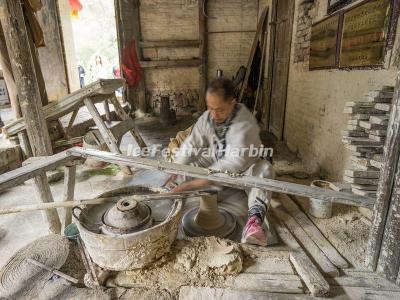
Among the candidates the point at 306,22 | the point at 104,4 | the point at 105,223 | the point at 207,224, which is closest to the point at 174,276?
the point at 105,223

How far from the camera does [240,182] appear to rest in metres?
1.97

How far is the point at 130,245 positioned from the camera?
1703 mm

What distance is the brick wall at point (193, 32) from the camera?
8.80 metres

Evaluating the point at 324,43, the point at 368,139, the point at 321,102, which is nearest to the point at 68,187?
the point at 368,139

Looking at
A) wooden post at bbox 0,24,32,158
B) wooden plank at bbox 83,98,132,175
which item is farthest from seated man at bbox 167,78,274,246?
wooden post at bbox 0,24,32,158

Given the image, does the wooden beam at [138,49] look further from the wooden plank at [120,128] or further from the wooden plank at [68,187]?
the wooden plank at [68,187]

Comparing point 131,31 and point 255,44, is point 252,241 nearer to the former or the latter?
point 255,44

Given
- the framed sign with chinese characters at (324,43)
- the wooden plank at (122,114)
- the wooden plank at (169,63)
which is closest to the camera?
the framed sign with chinese characters at (324,43)

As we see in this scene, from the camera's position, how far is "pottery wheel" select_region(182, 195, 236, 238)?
102 inches

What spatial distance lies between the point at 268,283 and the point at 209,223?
88 centimetres

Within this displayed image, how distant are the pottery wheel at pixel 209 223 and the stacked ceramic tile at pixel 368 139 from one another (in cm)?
129

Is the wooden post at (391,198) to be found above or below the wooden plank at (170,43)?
below

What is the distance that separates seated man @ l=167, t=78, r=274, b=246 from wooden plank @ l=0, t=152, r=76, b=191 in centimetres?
109

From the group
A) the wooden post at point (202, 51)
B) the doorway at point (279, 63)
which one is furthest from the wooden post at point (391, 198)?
the wooden post at point (202, 51)
